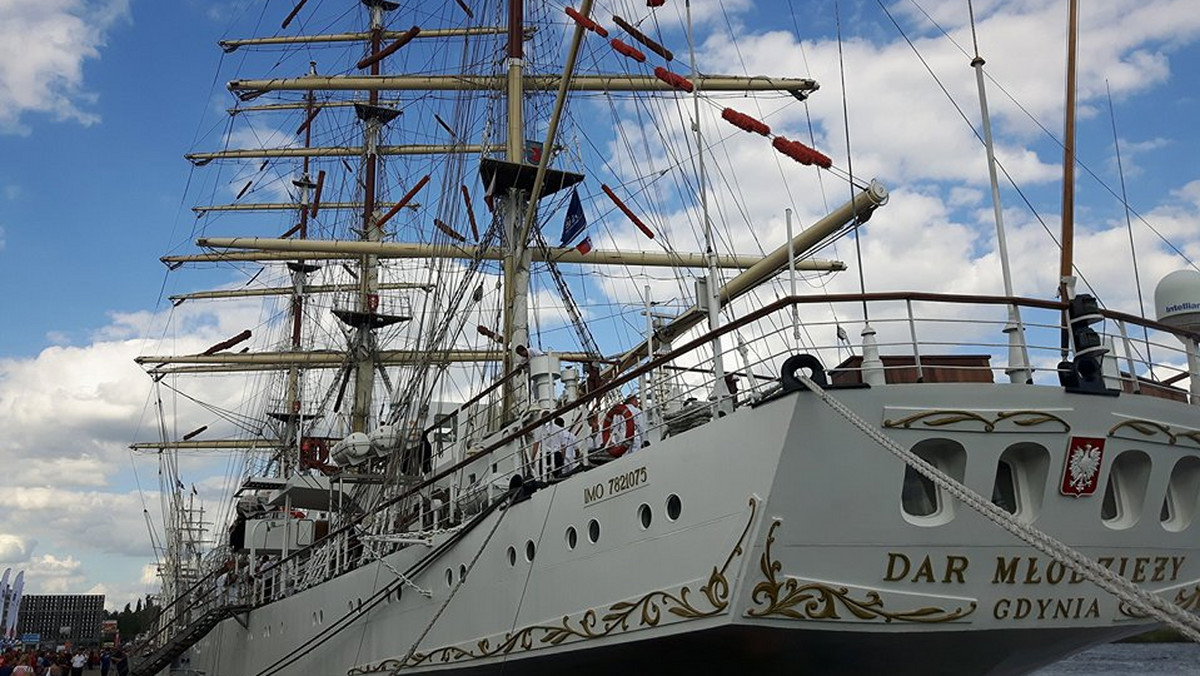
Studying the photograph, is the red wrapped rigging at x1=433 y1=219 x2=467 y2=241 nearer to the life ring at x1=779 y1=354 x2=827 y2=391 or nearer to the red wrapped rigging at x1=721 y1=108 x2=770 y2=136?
the red wrapped rigging at x1=721 y1=108 x2=770 y2=136

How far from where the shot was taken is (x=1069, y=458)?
9.67 metres

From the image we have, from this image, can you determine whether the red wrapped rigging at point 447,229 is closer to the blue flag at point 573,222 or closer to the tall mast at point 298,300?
the blue flag at point 573,222

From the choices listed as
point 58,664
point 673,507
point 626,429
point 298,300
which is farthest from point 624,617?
point 298,300

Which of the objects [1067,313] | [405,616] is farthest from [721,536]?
[405,616]

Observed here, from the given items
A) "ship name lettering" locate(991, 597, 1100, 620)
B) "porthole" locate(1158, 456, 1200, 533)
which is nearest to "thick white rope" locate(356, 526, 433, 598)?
"ship name lettering" locate(991, 597, 1100, 620)

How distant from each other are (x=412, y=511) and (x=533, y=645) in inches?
253

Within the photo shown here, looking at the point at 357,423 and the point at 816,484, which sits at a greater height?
the point at 357,423

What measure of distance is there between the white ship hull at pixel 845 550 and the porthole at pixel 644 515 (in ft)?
0.08

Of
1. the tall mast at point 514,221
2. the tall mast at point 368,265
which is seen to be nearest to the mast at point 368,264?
the tall mast at point 368,265

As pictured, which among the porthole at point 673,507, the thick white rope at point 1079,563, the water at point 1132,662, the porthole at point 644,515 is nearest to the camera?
the thick white rope at point 1079,563

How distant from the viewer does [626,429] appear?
38.2 feet

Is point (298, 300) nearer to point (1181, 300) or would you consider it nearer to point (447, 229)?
point (447, 229)

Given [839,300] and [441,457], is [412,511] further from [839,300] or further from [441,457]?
[839,300]

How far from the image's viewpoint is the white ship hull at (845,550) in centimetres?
912
